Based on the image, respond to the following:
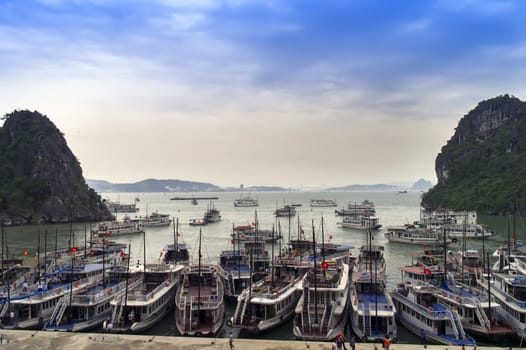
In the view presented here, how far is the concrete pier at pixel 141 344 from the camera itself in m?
24.5

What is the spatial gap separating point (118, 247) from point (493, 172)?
167949 mm

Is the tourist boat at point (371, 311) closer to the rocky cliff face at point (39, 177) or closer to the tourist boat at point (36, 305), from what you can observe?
the tourist boat at point (36, 305)

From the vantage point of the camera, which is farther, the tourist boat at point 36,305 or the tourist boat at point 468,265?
the tourist boat at point 468,265

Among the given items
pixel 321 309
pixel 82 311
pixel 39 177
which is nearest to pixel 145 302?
pixel 82 311

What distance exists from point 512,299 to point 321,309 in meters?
13.5

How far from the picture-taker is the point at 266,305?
30953 mm

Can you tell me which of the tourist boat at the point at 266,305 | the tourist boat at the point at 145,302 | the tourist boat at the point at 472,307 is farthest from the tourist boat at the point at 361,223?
the tourist boat at the point at 145,302

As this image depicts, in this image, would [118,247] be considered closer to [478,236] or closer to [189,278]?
[189,278]

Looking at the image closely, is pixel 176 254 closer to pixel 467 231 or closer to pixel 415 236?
pixel 415 236

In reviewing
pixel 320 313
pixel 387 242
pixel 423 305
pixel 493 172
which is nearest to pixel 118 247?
pixel 320 313

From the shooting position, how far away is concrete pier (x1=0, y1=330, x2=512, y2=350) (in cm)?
2453

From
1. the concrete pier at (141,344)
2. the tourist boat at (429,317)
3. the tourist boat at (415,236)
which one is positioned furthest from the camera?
the tourist boat at (415,236)

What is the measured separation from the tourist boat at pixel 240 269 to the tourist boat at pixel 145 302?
4.89 m

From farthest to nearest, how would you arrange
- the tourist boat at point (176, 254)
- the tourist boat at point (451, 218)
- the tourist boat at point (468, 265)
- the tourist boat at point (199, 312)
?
the tourist boat at point (451, 218)
the tourist boat at point (176, 254)
the tourist boat at point (468, 265)
the tourist boat at point (199, 312)
